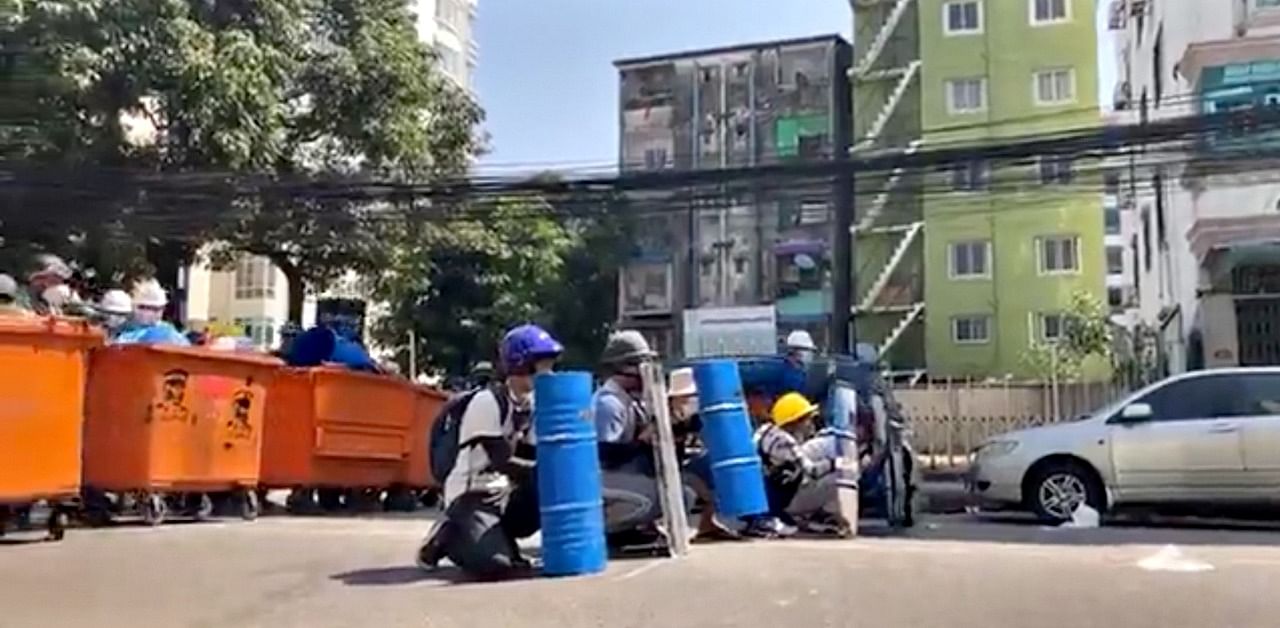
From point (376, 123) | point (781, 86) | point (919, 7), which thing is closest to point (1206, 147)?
point (376, 123)

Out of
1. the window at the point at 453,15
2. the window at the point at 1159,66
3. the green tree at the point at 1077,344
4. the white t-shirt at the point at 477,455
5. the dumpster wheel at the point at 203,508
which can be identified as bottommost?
the dumpster wheel at the point at 203,508

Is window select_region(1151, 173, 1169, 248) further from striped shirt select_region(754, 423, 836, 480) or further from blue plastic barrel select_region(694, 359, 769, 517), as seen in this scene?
blue plastic barrel select_region(694, 359, 769, 517)

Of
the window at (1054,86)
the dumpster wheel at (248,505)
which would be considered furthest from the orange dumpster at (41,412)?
the window at (1054,86)

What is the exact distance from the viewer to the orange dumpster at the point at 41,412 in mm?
9156

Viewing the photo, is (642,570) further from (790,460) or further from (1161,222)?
(1161,222)

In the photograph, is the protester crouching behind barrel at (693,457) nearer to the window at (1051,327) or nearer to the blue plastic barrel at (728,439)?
the blue plastic barrel at (728,439)

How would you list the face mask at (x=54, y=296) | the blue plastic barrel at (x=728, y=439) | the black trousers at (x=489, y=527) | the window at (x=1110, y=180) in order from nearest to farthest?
the black trousers at (x=489, y=527) → the blue plastic barrel at (x=728, y=439) → the face mask at (x=54, y=296) → the window at (x=1110, y=180)

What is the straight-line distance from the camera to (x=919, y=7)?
4541cm

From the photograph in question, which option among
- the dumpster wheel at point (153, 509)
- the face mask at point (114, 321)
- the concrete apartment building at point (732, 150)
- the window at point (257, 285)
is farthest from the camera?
the concrete apartment building at point (732, 150)

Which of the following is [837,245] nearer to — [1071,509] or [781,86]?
[1071,509]

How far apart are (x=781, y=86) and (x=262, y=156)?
1330 inches

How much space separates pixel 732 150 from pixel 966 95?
1002 centimetres

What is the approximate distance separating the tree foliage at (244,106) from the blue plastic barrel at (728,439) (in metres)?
10.7

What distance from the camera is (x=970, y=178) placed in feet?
58.1
